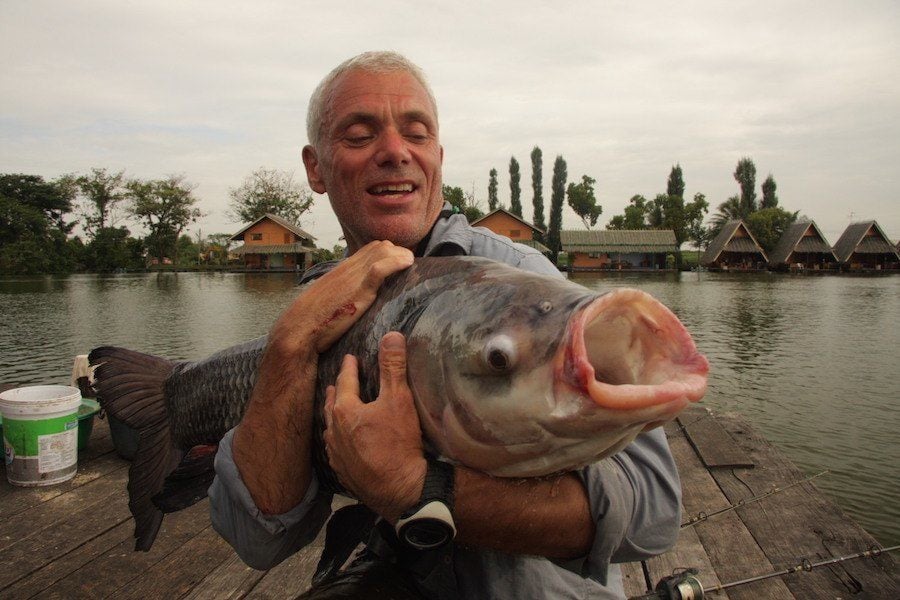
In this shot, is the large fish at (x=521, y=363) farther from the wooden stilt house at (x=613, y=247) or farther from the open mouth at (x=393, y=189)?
the wooden stilt house at (x=613, y=247)

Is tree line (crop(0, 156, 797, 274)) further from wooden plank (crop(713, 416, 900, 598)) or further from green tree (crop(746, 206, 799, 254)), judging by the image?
wooden plank (crop(713, 416, 900, 598))

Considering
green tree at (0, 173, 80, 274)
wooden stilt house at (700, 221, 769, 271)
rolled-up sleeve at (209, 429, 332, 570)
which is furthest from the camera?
wooden stilt house at (700, 221, 769, 271)

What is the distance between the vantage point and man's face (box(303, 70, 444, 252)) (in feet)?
6.61

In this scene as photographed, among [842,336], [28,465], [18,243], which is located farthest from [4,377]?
[18,243]

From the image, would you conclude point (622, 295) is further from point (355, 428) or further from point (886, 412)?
point (886, 412)

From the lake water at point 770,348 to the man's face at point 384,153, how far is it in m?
5.40

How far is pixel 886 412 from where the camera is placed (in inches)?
412

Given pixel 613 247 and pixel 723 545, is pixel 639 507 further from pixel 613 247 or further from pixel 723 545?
pixel 613 247

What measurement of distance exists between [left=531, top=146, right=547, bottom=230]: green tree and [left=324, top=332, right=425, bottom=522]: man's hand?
71.8 meters

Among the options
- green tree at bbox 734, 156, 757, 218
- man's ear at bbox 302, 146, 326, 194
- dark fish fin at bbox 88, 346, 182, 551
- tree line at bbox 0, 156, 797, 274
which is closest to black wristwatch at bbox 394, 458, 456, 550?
dark fish fin at bbox 88, 346, 182, 551

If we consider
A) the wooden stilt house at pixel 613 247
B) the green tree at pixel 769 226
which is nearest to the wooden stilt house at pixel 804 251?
the green tree at pixel 769 226

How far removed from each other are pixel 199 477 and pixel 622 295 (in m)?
1.57

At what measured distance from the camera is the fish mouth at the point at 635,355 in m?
0.89

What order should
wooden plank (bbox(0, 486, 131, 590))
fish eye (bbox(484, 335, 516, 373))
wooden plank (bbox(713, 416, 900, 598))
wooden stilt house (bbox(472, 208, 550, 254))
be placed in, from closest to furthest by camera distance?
fish eye (bbox(484, 335, 516, 373)) < wooden plank (bbox(713, 416, 900, 598)) < wooden plank (bbox(0, 486, 131, 590)) < wooden stilt house (bbox(472, 208, 550, 254))
